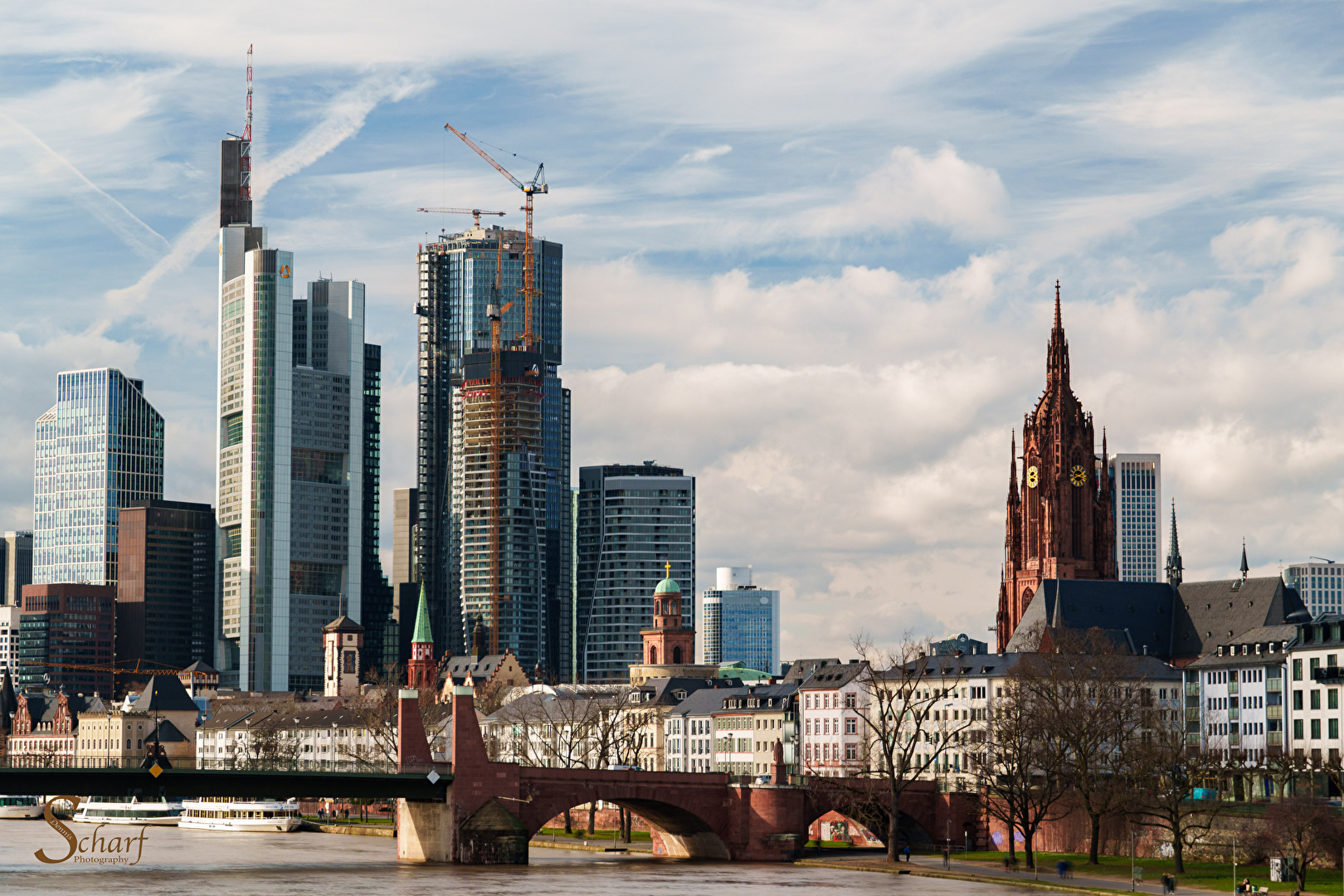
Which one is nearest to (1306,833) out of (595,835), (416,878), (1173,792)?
(1173,792)

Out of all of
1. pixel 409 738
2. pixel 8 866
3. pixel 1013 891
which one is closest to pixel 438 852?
pixel 409 738

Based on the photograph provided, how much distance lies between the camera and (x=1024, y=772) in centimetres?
14538

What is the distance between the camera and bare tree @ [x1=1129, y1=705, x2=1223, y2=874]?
13462 cm

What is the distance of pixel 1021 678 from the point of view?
574 ft

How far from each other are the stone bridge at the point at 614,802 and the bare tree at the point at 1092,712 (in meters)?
11.2

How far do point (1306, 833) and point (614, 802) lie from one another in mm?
50041

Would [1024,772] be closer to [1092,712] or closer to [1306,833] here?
[1092,712]

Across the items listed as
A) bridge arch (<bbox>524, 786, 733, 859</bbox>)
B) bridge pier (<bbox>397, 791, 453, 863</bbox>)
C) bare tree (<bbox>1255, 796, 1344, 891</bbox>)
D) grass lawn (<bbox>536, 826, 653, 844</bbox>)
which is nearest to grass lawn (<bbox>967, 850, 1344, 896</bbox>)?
bare tree (<bbox>1255, 796, 1344, 891</bbox>)

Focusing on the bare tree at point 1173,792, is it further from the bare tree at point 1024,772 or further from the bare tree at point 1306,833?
the bare tree at point 1306,833

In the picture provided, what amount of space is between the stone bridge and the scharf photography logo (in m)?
20.9

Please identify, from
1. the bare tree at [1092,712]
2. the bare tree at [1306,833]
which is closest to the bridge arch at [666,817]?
the bare tree at [1092,712]

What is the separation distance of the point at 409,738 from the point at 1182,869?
52.5 metres

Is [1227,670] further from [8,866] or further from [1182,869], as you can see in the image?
[8,866]

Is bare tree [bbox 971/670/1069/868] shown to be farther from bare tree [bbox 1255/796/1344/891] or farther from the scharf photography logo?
the scharf photography logo
